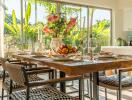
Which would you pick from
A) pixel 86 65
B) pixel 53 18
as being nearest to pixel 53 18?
pixel 53 18

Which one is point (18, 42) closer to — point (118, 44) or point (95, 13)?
point (95, 13)

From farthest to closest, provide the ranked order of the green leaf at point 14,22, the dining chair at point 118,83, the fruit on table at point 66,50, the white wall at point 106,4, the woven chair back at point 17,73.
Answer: the white wall at point 106,4 → the green leaf at point 14,22 → the fruit on table at point 66,50 → the dining chair at point 118,83 → the woven chair back at point 17,73

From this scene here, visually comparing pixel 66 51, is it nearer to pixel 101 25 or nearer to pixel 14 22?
pixel 14 22

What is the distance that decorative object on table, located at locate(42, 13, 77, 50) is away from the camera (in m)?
2.54

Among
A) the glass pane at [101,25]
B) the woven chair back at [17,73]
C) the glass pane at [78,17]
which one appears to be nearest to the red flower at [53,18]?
the woven chair back at [17,73]

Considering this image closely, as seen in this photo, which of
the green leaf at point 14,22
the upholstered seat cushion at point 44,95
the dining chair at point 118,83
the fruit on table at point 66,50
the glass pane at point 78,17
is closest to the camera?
the upholstered seat cushion at point 44,95

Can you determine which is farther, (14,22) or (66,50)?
(14,22)

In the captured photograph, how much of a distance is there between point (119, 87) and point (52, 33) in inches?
42.3

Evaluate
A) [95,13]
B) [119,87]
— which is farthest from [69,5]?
[119,87]

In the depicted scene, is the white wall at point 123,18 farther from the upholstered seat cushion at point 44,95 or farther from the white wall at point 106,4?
the upholstered seat cushion at point 44,95

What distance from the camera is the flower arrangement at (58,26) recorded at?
2.53 metres

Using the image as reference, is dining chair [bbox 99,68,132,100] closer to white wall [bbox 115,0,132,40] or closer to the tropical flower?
the tropical flower

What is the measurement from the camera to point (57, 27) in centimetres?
256

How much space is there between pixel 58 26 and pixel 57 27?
0.06 feet
